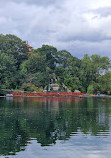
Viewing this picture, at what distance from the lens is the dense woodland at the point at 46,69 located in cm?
6656

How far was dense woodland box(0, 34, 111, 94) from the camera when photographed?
6656 centimetres

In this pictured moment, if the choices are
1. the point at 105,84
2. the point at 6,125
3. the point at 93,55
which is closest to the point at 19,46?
the point at 93,55

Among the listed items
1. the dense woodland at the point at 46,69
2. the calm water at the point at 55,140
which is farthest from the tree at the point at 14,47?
the calm water at the point at 55,140

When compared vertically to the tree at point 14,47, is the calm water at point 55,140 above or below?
below

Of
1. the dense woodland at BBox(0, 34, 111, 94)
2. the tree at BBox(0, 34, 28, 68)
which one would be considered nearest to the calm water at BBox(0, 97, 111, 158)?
the dense woodland at BBox(0, 34, 111, 94)

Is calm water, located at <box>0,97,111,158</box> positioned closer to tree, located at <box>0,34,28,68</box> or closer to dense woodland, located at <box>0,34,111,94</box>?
dense woodland, located at <box>0,34,111,94</box>

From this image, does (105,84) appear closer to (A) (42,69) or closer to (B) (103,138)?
(A) (42,69)

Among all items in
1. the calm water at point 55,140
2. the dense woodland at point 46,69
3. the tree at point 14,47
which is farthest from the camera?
the tree at point 14,47

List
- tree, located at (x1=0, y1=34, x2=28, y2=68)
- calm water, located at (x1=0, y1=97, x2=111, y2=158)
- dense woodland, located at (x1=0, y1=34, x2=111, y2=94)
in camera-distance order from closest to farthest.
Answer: calm water, located at (x1=0, y1=97, x2=111, y2=158) → dense woodland, located at (x1=0, y1=34, x2=111, y2=94) → tree, located at (x1=0, y1=34, x2=28, y2=68)

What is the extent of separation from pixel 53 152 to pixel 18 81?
191ft

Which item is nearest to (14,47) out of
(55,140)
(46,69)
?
(46,69)

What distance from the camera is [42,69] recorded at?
71125 millimetres

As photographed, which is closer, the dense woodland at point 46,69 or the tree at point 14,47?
the dense woodland at point 46,69

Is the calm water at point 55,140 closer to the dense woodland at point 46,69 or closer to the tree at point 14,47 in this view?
the dense woodland at point 46,69
